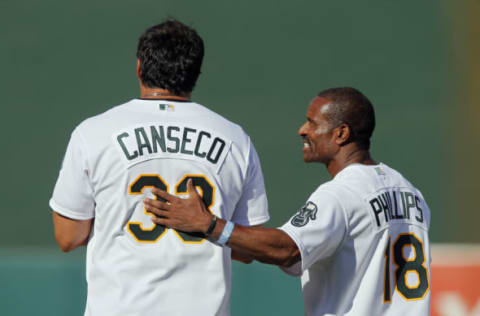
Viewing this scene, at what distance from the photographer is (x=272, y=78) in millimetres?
7832

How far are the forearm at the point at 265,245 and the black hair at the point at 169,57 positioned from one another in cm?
58

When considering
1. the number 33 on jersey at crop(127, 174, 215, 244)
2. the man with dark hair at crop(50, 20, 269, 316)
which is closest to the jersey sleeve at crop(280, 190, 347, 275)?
the man with dark hair at crop(50, 20, 269, 316)

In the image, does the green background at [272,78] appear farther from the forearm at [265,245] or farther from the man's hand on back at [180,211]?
the man's hand on back at [180,211]

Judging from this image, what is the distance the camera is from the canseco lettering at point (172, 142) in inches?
115

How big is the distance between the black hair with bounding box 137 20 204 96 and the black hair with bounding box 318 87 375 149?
68cm

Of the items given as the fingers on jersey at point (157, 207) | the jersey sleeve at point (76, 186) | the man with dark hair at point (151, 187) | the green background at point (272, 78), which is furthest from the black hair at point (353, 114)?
the green background at point (272, 78)

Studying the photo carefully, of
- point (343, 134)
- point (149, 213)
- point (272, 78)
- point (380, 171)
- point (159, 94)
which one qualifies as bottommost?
point (149, 213)

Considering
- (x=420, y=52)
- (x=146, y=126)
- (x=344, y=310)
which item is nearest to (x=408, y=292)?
(x=344, y=310)

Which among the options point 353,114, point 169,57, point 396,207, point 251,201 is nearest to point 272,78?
point 353,114

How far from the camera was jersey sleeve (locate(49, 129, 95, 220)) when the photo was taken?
2.92 m

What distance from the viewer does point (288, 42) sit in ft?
25.8

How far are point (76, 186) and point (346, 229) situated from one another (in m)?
1.06

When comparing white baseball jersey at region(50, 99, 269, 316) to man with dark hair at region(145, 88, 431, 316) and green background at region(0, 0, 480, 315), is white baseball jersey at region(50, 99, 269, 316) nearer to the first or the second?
man with dark hair at region(145, 88, 431, 316)

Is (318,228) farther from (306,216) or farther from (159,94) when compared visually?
(159,94)
